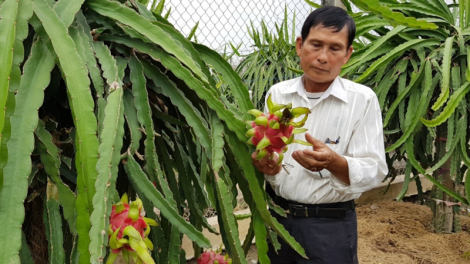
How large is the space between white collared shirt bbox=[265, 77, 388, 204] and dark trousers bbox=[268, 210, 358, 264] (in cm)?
7

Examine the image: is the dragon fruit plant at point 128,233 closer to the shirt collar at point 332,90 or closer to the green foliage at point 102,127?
the green foliage at point 102,127

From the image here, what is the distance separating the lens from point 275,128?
0.72 meters

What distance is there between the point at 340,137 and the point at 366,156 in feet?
0.31

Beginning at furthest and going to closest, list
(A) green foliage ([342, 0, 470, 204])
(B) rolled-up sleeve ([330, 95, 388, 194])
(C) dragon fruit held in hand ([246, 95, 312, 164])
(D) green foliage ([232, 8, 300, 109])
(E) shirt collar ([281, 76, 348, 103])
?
(D) green foliage ([232, 8, 300, 109]) < (A) green foliage ([342, 0, 470, 204]) < (E) shirt collar ([281, 76, 348, 103]) < (B) rolled-up sleeve ([330, 95, 388, 194]) < (C) dragon fruit held in hand ([246, 95, 312, 164])

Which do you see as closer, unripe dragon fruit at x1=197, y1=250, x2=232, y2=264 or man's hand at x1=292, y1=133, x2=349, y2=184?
man's hand at x1=292, y1=133, x2=349, y2=184

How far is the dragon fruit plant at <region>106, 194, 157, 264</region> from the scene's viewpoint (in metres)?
0.59

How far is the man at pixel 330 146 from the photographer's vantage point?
114 cm

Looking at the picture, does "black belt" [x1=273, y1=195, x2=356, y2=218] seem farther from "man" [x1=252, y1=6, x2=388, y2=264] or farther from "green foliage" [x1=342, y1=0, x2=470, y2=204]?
"green foliage" [x1=342, y1=0, x2=470, y2=204]

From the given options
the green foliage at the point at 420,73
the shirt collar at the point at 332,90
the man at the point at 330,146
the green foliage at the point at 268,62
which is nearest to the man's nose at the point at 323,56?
the man at the point at 330,146

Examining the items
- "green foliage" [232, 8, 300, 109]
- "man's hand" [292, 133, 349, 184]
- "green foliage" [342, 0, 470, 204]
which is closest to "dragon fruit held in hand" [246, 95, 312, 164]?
"man's hand" [292, 133, 349, 184]

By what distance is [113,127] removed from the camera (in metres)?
0.61

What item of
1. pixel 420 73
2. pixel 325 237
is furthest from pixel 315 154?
Answer: pixel 420 73

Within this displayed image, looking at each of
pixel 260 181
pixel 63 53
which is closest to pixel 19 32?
pixel 63 53

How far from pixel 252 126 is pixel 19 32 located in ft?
1.33
